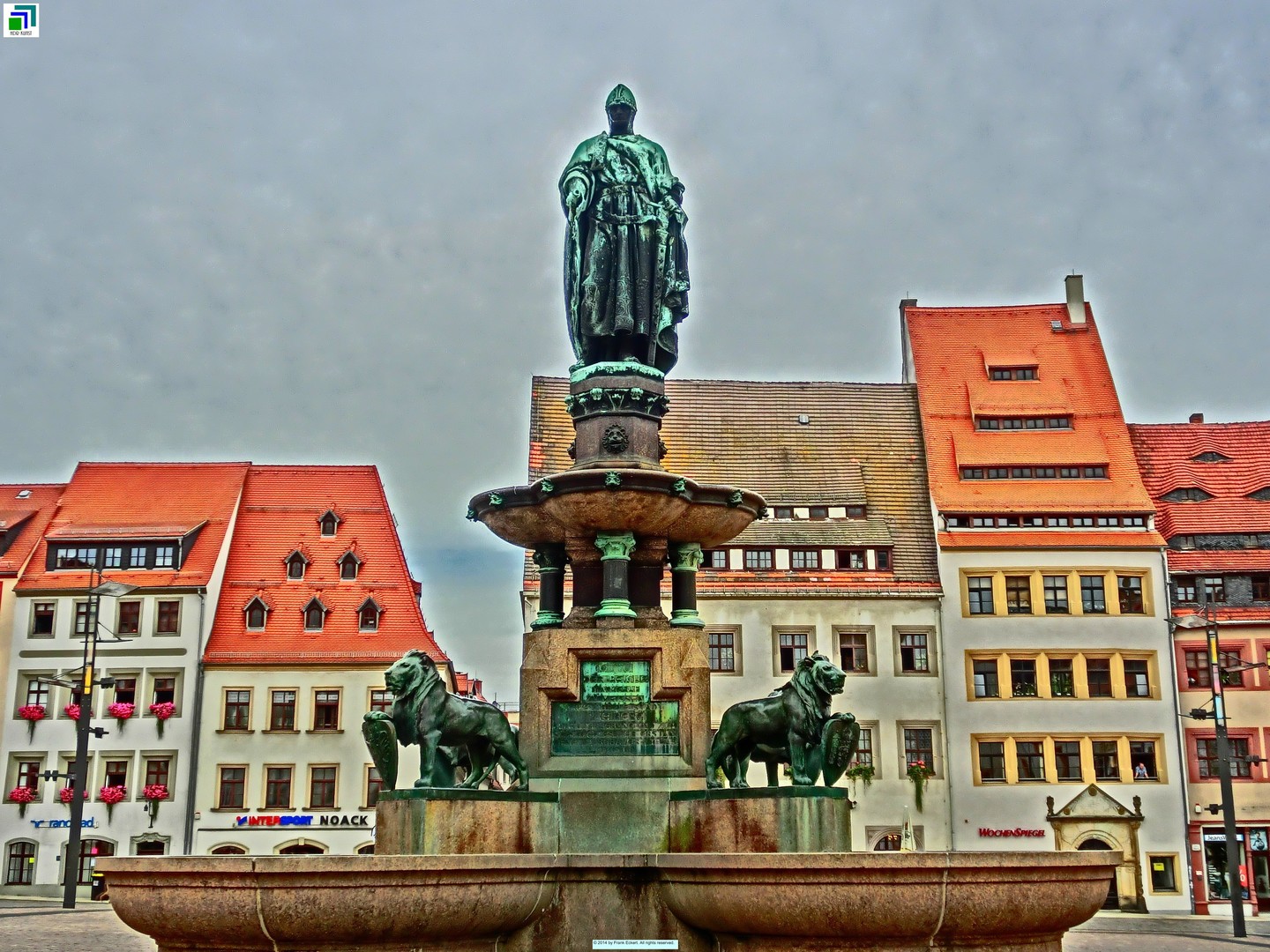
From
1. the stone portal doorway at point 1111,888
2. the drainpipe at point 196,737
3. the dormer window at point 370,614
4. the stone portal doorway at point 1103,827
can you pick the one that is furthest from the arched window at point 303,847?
the stone portal doorway at point 1111,888

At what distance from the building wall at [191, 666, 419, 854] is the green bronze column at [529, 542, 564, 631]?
25843 millimetres

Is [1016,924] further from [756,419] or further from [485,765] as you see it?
[756,419]

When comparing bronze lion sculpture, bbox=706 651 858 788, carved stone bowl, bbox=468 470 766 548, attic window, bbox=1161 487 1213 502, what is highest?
attic window, bbox=1161 487 1213 502

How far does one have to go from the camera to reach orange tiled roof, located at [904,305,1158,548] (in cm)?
3866

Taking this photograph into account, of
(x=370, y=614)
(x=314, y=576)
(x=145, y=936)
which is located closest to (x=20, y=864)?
(x=314, y=576)

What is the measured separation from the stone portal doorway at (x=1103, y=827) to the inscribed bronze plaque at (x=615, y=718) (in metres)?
28.2

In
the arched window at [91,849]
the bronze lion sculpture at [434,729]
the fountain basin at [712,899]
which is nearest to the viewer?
the fountain basin at [712,899]

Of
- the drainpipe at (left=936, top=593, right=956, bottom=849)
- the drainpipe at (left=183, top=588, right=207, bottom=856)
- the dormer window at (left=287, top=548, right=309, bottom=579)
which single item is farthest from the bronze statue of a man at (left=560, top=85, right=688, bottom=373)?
the dormer window at (left=287, top=548, right=309, bottom=579)

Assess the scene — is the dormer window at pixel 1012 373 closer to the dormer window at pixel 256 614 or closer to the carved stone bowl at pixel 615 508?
the dormer window at pixel 256 614

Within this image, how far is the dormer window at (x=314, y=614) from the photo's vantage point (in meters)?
38.5

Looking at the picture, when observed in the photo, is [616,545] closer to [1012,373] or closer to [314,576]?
[314,576]

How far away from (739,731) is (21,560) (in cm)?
3432

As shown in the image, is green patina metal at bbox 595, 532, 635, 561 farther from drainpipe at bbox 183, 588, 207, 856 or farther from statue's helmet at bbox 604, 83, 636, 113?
drainpipe at bbox 183, 588, 207, 856

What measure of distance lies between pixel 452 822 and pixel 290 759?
96.8 ft
